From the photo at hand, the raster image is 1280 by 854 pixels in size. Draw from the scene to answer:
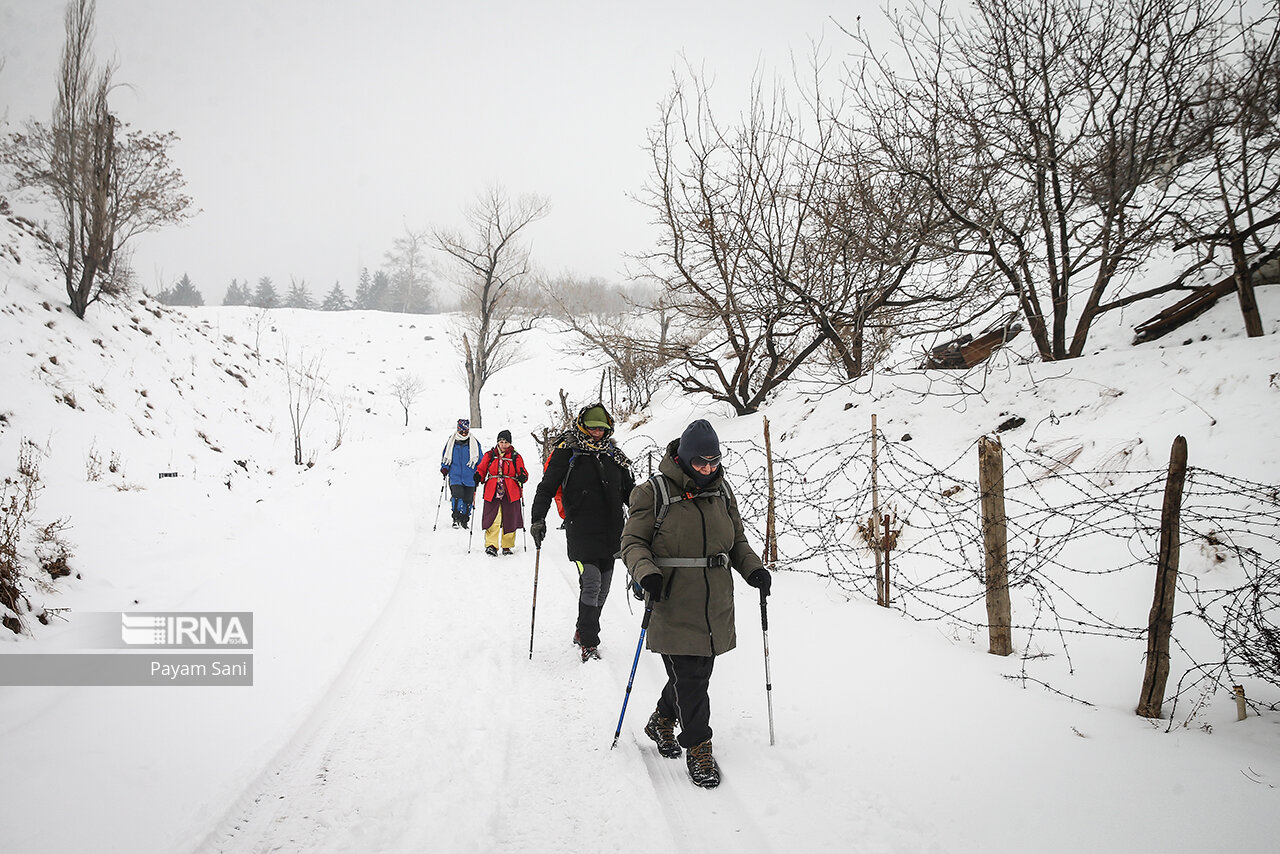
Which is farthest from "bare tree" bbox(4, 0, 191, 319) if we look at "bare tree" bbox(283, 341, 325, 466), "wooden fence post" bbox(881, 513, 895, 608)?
"wooden fence post" bbox(881, 513, 895, 608)

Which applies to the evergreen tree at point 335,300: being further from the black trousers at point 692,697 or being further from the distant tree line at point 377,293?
the black trousers at point 692,697

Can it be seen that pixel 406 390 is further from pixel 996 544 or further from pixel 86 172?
pixel 996 544

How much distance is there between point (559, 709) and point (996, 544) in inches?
144

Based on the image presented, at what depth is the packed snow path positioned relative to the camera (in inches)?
109

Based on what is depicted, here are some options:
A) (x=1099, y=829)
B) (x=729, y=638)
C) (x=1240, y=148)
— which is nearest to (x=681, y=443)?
(x=729, y=638)

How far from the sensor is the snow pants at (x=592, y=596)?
4914 millimetres

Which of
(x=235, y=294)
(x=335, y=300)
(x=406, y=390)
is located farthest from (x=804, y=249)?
(x=235, y=294)

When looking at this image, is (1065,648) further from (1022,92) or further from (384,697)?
(1022,92)

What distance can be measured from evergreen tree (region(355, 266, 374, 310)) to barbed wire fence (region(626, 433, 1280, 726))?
90.8 metres

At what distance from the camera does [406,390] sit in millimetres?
33875

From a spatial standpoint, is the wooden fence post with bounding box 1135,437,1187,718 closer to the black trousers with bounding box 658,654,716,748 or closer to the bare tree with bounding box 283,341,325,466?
the black trousers with bounding box 658,654,716,748

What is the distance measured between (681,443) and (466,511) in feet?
Answer: 25.1

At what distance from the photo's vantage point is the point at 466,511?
10047 mm

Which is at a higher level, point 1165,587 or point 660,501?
point 660,501
